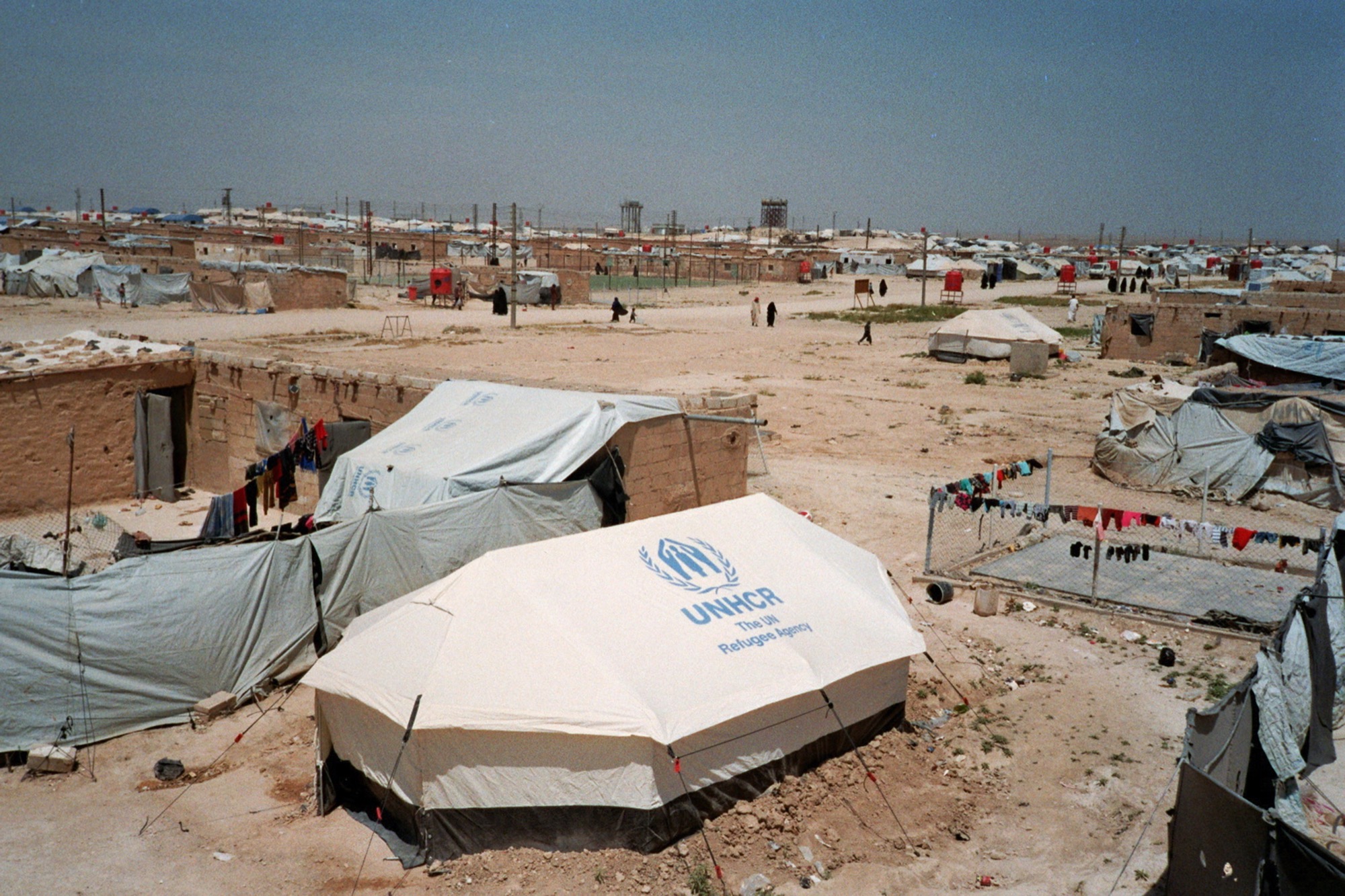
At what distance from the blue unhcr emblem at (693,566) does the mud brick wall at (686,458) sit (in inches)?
163

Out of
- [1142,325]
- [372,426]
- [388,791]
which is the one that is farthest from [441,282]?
[388,791]

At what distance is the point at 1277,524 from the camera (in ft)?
53.0

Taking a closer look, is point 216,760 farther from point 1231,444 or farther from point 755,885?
point 1231,444

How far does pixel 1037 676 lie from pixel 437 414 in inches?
311

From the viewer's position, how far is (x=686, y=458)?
1426cm

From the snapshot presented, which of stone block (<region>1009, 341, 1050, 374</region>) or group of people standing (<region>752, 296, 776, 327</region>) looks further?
group of people standing (<region>752, 296, 776, 327</region>)

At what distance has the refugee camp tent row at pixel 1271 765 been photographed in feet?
17.2

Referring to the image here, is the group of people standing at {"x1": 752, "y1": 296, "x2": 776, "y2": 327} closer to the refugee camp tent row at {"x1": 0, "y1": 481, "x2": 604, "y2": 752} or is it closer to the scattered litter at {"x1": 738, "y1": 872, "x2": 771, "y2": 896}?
the refugee camp tent row at {"x1": 0, "y1": 481, "x2": 604, "y2": 752}

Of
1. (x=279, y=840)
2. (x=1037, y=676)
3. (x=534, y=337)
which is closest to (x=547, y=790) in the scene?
(x=279, y=840)

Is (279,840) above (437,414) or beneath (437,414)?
beneath

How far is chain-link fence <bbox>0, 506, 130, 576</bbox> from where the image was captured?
1036cm

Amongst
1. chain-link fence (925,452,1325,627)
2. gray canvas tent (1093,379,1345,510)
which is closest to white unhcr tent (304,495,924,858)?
chain-link fence (925,452,1325,627)

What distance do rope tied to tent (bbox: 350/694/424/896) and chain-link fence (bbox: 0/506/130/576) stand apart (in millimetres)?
3606

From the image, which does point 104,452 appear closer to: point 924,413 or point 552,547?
point 552,547
